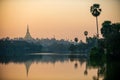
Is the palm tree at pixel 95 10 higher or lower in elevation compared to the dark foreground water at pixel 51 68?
higher

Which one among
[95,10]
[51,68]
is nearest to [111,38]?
[95,10]

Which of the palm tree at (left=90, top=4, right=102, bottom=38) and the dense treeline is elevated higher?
the palm tree at (left=90, top=4, right=102, bottom=38)

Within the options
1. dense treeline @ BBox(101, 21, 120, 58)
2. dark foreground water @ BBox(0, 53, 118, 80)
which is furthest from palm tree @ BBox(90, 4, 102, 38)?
dark foreground water @ BBox(0, 53, 118, 80)

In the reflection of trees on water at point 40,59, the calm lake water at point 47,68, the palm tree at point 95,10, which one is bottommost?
the calm lake water at point 47,68

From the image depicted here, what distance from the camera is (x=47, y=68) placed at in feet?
14.3

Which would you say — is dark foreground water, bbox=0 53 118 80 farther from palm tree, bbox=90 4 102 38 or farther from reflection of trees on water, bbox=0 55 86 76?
palm tree, bbox=90 4 102 38

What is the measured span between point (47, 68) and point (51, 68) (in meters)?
0.05

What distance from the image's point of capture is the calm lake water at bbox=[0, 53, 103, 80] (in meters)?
4.31

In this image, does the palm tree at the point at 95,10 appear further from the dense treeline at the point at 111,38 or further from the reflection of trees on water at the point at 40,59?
the reflection of trees on water at the point at 40,59

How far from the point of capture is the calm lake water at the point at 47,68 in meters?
4.31

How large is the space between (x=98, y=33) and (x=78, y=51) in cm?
33

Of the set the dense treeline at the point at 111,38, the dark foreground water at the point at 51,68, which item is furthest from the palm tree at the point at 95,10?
the dark foreground water at the point at 51,68

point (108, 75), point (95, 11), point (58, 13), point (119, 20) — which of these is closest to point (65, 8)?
point (58, 13)

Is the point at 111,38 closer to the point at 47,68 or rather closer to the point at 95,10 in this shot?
the point at 95,10
